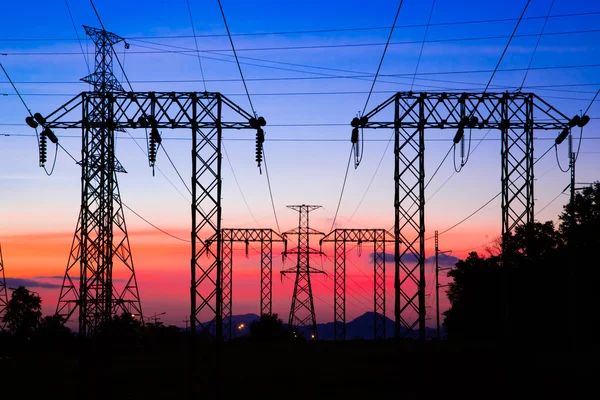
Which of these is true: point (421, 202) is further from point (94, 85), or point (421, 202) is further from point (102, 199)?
point (94, 85)

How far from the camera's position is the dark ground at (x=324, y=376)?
27.1 metres

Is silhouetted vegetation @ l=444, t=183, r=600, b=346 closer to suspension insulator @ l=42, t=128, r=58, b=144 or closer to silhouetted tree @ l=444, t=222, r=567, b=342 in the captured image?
silhouetted tree @ l=444, t=222, r=567, b=342

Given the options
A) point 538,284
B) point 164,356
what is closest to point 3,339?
point 164,356

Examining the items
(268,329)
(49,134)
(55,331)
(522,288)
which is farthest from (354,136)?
(268,329)

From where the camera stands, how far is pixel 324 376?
106 feet

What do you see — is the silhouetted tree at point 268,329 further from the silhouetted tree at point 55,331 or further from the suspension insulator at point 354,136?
the suspension insulator at point 354,136

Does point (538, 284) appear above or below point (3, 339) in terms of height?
above

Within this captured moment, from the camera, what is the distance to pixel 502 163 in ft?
119

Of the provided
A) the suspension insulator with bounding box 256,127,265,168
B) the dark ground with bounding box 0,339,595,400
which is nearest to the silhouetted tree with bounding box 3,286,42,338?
the dark ground with bounding box 0,339,595,400

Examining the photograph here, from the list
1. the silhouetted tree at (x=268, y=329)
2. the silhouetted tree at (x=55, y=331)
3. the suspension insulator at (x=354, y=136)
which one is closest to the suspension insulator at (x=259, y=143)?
the suspension insulator at (x=354, y=136)

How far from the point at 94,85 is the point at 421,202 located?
27.3 meters

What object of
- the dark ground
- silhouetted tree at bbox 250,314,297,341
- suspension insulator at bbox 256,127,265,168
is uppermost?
suspension insulator at bbox 256,127,265,168

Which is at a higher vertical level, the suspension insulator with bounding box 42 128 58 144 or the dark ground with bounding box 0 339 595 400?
the suspension insulator with bounding box 42 128 58 144

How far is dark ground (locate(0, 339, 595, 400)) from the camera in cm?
2708
